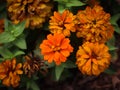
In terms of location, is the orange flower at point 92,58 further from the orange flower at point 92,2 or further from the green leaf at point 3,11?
the green leaf at point 3,11

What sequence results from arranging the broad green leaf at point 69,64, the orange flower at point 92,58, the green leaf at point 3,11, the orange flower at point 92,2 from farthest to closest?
1. the green leaf at point 3,11
2. the orange flower at point 92,2
3. the broad green leaf at point 69,64
4. the orange flower at point 92,58

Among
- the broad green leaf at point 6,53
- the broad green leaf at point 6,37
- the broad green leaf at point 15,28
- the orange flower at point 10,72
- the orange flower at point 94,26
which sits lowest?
the orange flower at point 10,72

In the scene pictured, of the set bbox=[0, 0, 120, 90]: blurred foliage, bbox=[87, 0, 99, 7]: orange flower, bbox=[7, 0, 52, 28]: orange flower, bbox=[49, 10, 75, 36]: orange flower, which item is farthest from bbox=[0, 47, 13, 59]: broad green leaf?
bbox=[87, 0, 99, 7]: orange flower

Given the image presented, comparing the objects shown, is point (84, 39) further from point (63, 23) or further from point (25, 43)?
point (25, 43)

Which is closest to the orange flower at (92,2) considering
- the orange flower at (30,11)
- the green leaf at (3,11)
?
the orange flower at (30,11)

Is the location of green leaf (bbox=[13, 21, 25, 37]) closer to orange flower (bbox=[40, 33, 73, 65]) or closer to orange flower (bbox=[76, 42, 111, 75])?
orange flower (bbox=[40, 33, 73, 65])
